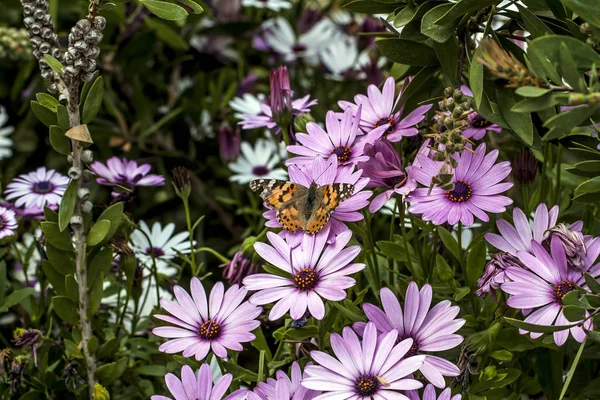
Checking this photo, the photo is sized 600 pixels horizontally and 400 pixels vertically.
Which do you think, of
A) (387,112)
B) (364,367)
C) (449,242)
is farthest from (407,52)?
(364,367)

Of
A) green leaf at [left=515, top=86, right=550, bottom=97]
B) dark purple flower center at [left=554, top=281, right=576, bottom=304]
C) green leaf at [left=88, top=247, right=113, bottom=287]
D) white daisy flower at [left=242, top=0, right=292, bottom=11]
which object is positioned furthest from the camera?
white daisy flower at [left=242, top=0, right=292, bottom=11]

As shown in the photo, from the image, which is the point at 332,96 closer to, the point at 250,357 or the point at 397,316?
the point at 250,357

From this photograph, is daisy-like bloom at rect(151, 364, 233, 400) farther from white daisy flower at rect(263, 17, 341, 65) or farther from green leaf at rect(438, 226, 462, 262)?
white daisy flower at rect(263, 17, 341, 65)

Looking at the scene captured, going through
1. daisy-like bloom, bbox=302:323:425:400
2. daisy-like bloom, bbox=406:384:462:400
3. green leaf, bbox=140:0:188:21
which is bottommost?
daisy-like bloom, bbox=406:384:462:400

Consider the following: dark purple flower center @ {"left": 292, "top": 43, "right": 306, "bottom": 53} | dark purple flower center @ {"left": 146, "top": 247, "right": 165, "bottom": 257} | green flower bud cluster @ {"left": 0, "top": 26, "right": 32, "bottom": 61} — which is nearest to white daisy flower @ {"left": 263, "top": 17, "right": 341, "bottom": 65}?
dark purple flower center @ {"left": 292, "top": 43, "right": 306, "bottom": 53}

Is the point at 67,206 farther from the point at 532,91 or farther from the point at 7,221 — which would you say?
the point at 532,91

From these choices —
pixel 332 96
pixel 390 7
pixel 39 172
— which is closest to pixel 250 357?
pixel 39 172

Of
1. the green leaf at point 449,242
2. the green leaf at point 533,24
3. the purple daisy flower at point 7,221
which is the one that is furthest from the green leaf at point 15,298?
the green leaf at point 533,24
